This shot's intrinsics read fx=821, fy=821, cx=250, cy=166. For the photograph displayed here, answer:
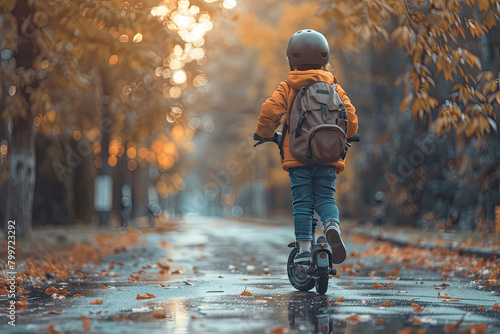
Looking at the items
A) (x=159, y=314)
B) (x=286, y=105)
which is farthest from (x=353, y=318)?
(x=286, y=105)

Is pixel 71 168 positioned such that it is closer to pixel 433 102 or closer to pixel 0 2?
pixel 0 2

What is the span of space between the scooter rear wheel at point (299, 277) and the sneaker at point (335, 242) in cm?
39

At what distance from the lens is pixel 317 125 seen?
23.4 feet

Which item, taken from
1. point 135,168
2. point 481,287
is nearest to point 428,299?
point 481,287

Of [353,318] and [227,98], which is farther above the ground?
[227,98]

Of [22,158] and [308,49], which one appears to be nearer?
[308,49]

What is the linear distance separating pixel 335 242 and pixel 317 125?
3.36 ft

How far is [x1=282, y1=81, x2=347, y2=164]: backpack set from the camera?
707 centimetres

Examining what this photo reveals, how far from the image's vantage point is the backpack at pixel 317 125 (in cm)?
707

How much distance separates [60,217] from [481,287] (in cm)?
1885

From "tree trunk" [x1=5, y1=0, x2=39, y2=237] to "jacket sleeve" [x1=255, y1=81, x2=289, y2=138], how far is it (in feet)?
26.5

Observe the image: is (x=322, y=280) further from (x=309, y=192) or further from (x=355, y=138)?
(x=355, y=138)

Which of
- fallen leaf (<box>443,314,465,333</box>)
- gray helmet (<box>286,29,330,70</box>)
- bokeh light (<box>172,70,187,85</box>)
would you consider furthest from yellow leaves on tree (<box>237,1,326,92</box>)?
fallen leaf (<box>443,314,465,333</box>)

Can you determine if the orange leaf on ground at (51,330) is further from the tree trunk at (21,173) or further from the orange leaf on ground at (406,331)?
the tree trunk at (21,173)
